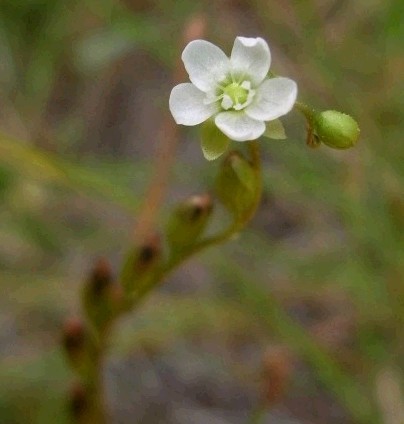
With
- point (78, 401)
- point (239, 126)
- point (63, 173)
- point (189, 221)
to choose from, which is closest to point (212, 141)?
point (239, 126)

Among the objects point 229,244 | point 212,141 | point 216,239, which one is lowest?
point 229,244

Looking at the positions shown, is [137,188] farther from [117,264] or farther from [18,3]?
[18,3]

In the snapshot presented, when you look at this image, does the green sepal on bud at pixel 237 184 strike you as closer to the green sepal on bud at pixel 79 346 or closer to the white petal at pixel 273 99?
the white petal at pixel 273 99

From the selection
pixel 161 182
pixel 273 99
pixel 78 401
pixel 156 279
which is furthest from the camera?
pixel 161 182

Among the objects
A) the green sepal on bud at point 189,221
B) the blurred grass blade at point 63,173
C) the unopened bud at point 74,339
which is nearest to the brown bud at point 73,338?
the unopened bud at point 74,339

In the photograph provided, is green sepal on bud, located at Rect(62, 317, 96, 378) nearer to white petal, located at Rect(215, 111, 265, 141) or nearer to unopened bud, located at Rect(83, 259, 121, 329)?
unopened bud, located at Rect(83, 259, 121, 329)

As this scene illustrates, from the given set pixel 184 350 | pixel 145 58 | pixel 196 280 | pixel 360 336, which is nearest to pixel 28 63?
pixel 145 58

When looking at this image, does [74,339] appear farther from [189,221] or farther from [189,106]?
[189,106]
